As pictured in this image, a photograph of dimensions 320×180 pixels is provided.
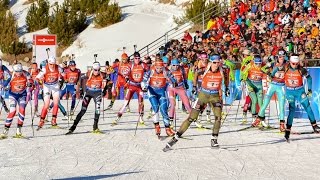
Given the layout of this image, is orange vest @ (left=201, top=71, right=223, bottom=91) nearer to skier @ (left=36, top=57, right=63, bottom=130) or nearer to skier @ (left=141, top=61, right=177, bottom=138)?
skier @ (left=141, top=61, right=177, bottom=138)

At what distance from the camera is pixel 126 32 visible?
152ft

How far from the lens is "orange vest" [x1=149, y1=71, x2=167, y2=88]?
16.5m

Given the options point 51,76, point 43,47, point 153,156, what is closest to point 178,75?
point 51,76

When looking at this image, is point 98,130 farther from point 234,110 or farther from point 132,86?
point 234,110

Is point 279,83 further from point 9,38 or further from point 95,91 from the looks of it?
point 9,38

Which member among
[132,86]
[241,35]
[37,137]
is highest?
[241,35]

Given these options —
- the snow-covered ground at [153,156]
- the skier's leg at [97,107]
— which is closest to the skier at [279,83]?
the snow-covered ground at [153,156]

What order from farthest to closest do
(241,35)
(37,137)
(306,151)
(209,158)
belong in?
1. (241,35)
2. (37,137)
3. (306,151)
4. (209,158)

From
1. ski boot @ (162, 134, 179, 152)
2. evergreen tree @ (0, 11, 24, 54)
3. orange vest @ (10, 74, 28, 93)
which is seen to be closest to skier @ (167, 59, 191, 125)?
ski boot @ (162, 134, 179, 152)

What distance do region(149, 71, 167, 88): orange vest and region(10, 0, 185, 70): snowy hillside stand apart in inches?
1025

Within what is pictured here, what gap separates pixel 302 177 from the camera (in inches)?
449

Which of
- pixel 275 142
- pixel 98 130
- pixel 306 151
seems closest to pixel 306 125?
pixel 275 142

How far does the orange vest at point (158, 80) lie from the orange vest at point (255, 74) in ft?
10.9

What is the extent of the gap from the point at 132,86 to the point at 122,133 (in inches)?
107
